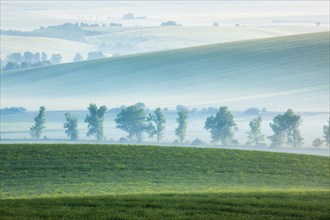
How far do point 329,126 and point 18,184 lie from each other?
48585 millimetres

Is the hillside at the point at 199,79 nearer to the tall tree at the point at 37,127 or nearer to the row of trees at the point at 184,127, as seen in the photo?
the row of trees at the point at 184,127

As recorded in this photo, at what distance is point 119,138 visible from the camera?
72000mm

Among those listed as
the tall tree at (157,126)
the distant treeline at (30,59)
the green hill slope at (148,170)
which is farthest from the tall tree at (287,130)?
the distant treeline at (30,59)

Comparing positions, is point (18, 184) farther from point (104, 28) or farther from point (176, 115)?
point (104, 28)

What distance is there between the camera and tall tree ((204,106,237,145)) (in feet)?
235

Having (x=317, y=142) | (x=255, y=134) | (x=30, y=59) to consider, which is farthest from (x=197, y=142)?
(x=30, y=59)

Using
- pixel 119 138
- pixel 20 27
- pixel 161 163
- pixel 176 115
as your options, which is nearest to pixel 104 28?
pixel 20 27

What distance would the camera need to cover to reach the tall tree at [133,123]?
73.4 meters

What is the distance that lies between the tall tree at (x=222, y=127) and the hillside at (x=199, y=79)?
11.2 m

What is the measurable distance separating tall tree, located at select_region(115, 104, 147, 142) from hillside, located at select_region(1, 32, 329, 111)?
15268 mm

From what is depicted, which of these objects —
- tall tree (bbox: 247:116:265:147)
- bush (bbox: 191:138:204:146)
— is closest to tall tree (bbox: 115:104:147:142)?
bush (bbox: 191:138:204:146)

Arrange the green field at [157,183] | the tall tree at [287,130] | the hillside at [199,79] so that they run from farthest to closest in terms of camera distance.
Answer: the hillside at [199,79] → the tall tree at [287,130] → the green field at [157,183]

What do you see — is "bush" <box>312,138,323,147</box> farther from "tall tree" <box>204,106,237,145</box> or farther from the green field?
the green field

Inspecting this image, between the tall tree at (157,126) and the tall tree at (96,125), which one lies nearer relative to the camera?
the tall tree at (96,125)
